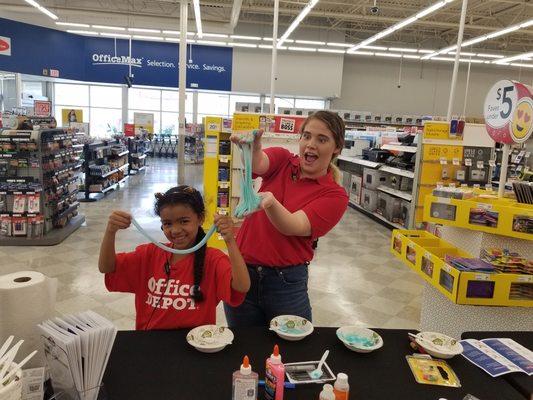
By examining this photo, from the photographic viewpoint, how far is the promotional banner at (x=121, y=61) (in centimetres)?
1480

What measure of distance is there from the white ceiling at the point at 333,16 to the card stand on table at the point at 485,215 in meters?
11.9

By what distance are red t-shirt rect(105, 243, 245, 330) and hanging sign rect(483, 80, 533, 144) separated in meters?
2.19

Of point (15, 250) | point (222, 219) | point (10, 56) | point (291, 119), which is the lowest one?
point (15, 250)

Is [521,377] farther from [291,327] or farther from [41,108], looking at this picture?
[41,108]

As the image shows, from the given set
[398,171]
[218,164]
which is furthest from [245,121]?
[398,171]

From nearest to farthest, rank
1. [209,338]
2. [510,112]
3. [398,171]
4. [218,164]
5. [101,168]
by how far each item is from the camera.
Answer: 1. [209,338]
2. [510,112]
3. [218,164]
4. [398,171]
5. [101,168]

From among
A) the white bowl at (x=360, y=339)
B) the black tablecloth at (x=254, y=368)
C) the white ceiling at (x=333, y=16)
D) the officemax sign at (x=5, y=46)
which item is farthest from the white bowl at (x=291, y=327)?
the officemax sign at (x=5, y=46)

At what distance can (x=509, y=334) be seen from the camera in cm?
193

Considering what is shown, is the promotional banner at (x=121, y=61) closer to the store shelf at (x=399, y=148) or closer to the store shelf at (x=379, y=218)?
the store shelf at (x=379, y=218)

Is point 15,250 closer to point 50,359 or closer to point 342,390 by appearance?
point 50,359

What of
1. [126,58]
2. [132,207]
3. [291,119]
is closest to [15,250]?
[132,207]

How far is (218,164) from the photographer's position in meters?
5.89

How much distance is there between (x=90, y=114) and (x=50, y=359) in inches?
755

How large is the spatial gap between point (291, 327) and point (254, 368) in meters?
0.29
